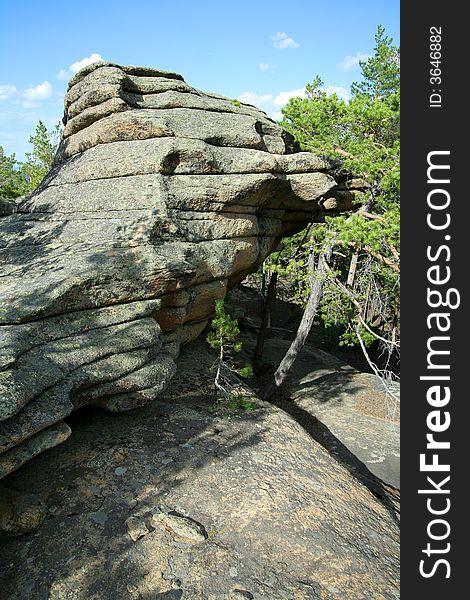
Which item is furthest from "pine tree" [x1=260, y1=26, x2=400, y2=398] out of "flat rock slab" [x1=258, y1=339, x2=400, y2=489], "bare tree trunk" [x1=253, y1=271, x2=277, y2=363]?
"bare tree trunk" [x1=253, y1=271, x2=277, y2=363]

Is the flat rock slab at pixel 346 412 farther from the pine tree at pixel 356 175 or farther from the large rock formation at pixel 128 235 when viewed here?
the large rock formation at pixel 128 235

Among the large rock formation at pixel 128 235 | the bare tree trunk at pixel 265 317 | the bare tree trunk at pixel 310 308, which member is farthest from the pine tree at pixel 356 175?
the bare tree trunk at pixel 265 317

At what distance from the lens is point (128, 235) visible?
33.6ft

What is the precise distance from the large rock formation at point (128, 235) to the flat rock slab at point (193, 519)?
134 centimetres

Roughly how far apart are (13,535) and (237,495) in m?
3.97

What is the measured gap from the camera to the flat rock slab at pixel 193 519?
6.76 meters

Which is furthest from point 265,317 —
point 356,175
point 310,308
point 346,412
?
point 356,175

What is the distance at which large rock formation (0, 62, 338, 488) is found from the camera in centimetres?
769

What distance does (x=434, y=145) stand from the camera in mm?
6648

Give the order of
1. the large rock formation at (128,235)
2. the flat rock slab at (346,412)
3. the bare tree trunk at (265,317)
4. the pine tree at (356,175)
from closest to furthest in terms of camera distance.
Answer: the large rock formation at (128,235), the pine tree at (356,175), the flat rock slab at (346,412), the bare tree trunk at (265,317)

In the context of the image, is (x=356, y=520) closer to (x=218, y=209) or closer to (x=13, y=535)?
(x=13, y=535)

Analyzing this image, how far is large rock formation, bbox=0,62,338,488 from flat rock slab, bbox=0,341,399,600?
1344mm

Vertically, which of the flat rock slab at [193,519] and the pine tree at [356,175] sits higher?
the pine tree at [356,175]

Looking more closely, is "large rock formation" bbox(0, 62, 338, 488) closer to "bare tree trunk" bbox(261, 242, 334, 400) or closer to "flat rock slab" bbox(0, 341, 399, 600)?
"flat rock slab" bbox(0, 341, 399, 600)
